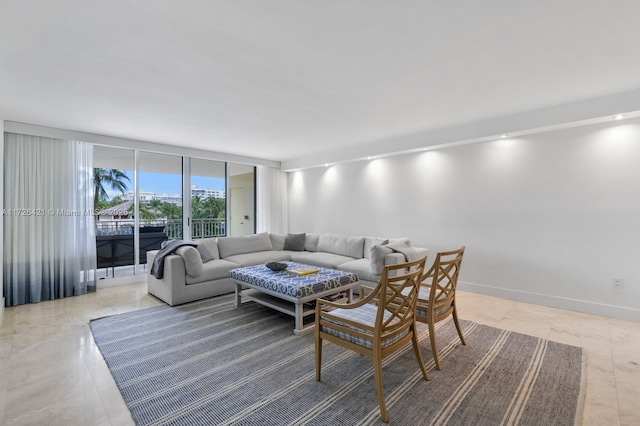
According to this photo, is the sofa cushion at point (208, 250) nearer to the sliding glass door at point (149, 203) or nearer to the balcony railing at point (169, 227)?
the sliding glass door at point (149, 203)

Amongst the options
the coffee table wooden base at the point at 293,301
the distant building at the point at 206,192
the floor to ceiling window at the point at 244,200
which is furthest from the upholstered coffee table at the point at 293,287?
the floor to ceiling window at the point at 244,200

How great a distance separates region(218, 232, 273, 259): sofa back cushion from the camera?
198 inches

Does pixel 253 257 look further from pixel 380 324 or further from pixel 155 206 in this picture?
pixel 380 324

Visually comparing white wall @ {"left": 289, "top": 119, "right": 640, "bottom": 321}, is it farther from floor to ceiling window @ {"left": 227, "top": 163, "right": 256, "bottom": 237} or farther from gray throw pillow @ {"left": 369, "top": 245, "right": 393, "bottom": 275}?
floor to ceiling window @ {"left": 227, "top": 163, "right": 256, "bottom": 237}

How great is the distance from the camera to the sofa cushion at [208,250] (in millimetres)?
4586

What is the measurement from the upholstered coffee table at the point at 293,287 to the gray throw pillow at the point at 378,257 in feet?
1.77

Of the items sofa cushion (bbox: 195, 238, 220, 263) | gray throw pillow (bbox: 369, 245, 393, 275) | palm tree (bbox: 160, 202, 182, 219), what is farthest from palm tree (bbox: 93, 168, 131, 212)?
gray throw pillow (bbox: 369, 245, 393, 275)

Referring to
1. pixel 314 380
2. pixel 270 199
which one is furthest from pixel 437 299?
pixel 270 199

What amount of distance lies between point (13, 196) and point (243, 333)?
3.78 m

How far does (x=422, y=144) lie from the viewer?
4.68 metres

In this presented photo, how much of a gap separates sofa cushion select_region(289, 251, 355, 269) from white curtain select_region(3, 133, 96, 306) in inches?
128

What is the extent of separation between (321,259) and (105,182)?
154 inches

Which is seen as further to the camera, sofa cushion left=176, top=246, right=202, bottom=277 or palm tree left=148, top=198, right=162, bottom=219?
palm tree left=148, top=198, right=162, bottom=219

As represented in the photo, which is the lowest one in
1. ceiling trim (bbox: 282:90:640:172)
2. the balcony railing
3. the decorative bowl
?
the decorative bowl
